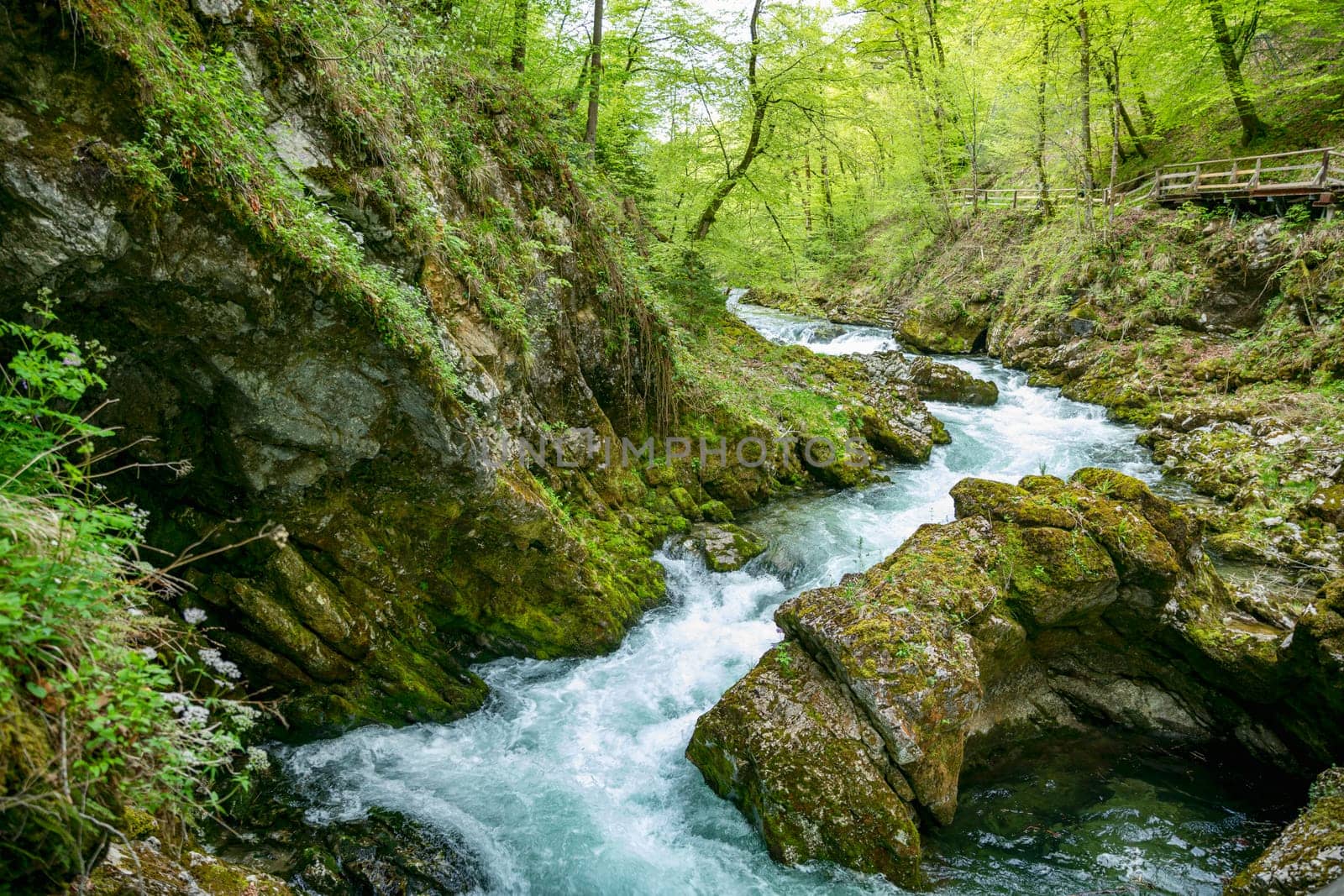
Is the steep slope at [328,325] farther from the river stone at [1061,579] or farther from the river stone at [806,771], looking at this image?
the river stone at [1061,579]

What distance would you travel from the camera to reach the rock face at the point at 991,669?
5.20m

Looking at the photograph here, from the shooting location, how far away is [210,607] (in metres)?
5.35

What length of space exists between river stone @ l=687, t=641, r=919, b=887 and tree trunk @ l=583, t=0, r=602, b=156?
956cm

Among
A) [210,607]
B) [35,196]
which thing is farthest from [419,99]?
[210,607]

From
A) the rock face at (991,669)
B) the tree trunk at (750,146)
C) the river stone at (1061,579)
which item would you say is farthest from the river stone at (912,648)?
the tree trunk at (750,146)

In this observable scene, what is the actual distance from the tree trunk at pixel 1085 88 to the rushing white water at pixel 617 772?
16074mm

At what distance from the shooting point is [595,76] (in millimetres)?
10891

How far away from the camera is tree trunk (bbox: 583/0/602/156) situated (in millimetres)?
10562

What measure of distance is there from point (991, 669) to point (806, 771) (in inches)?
95.7

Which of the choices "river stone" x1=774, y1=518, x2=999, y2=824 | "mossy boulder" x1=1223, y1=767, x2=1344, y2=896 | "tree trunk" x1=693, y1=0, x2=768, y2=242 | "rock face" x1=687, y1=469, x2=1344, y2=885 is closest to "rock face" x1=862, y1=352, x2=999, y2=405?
"tree trunk" x1=693, y1=0, x2=768, y2=242

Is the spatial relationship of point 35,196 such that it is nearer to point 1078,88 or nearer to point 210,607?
point 210,607

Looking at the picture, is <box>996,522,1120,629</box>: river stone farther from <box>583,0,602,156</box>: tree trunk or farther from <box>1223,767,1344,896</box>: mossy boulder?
<box>583,0,602,156</box>: tree trunk

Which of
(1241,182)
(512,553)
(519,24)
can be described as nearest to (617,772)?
(512,553)

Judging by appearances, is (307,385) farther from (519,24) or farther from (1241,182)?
(1241,182)
